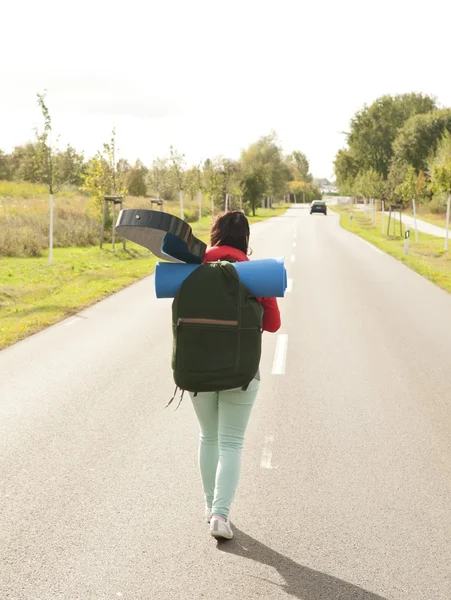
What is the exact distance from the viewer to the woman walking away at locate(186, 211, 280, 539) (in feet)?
12.6

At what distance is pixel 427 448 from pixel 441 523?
1.41 meters

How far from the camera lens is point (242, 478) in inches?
194

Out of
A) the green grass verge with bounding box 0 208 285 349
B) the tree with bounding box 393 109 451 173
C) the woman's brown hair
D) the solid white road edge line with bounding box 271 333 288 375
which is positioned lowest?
the green grass verge with bounding box 0 208 285 349

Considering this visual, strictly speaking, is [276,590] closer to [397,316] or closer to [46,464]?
[46,464]

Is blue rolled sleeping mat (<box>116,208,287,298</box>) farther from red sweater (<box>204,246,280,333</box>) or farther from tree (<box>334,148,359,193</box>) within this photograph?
tree (<box>334,148,359,193</box>)

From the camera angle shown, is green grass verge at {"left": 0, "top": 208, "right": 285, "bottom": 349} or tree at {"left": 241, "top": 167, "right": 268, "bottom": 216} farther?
tree at {"left": 241, "top": 167, "right": 268, "bottom": 216}

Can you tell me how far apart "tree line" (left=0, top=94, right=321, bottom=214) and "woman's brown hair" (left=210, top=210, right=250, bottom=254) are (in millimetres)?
17538

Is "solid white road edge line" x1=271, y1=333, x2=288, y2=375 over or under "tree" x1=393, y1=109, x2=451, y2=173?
under

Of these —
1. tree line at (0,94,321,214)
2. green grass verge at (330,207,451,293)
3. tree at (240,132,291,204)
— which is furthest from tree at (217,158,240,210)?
tree at (240,132,291,204)

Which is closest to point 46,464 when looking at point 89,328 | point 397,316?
point 89,328

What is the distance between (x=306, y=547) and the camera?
3.86m

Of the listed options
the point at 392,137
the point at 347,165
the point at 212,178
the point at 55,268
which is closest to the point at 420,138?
the point at 392,137

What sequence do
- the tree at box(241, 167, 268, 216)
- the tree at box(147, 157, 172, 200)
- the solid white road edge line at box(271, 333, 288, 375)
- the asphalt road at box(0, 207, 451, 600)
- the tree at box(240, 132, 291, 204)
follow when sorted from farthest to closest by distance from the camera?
the tree at box(240, 132, 291, 204) < the tree at box(241, 167, 268, 216) < the tree at box(147, 157, 172, 200) < the solid white road edge line at box(271, 333, 288, 375) < the asphalt road at box(0, 207, 451, 600)

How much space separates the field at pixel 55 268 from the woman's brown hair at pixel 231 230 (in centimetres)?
653
